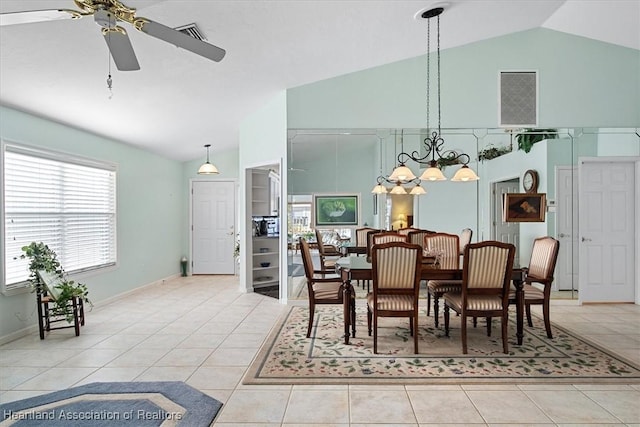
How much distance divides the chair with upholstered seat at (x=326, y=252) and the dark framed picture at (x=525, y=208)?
239 cm

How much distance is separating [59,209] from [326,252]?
3.36 metres

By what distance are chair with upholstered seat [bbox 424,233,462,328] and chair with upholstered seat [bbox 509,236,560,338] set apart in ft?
1.94

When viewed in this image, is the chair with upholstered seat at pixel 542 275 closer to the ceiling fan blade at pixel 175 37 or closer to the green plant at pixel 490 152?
the green plant at pixel 490 152

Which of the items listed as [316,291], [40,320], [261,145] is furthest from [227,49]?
[40,320]

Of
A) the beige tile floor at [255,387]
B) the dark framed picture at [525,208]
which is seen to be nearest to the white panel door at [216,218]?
the beige tile floor at [255,387]

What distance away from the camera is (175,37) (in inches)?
88.3

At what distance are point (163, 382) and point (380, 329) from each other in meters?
2.22

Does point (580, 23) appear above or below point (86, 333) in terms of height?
above

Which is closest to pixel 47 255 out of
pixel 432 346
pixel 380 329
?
pixel 380 329

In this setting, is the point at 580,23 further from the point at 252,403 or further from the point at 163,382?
the point at 163,382

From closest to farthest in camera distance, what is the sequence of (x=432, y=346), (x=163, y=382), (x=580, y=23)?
1. (x=163, y=382)
2. (x=432, y=346)
3. (x=580, y=23)

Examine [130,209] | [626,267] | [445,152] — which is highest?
[445,152]

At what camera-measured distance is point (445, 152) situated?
5.64 m

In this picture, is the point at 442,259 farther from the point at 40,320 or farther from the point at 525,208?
the point at 40,320
